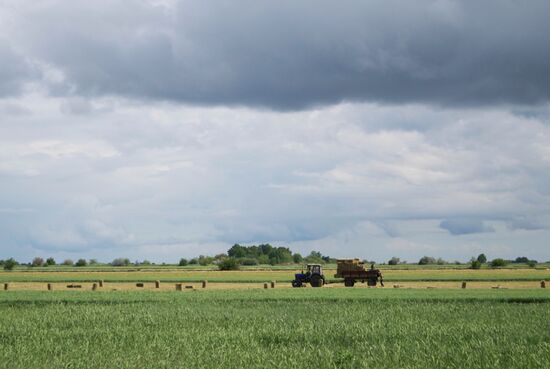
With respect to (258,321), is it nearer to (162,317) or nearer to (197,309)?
(162,317)

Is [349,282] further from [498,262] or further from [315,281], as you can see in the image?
[498,262]

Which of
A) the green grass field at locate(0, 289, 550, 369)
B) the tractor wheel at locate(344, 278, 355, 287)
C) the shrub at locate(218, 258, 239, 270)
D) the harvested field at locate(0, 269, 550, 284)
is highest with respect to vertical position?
the shrub at locate(218, 258, 239, 270)

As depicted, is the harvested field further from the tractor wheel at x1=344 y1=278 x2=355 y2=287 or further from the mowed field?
the tractor wheel at x1=344 y1=278 x2=355 y2=287

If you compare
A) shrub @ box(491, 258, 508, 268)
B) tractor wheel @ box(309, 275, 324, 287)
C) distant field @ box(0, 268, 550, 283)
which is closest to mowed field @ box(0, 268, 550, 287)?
distant field @ box(0, 268, 550, 283)

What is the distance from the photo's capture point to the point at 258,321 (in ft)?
112

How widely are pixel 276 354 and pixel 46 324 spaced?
14.5 m

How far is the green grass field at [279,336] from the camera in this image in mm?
22672

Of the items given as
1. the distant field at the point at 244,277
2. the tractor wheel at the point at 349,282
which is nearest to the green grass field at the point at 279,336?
the tractor wheel at the point at 349,282

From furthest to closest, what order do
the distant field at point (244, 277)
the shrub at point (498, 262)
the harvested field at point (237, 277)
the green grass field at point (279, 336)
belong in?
the shrub at point (498, 262) → the distant field at point (244, 277) → the harvested field at point (237, 277) → the green grass field at point (279, 336)

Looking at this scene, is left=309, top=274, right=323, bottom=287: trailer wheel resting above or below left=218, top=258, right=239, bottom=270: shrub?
below

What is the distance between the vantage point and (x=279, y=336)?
28.5m

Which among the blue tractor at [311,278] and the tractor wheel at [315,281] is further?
the tractor wheel at [315,281]

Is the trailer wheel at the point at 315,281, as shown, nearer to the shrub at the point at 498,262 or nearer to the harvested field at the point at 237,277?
the harvested field at the point at 237,277

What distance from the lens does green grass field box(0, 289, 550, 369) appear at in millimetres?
22672
